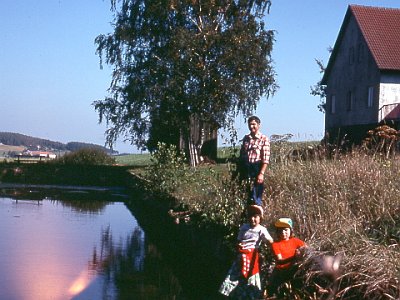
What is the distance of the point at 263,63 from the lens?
38469 millimetres

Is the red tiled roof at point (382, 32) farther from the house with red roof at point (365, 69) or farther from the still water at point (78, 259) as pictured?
the still water at point (78, 259)

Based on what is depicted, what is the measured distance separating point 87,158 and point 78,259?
35.8 meters

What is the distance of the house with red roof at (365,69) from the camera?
133ft

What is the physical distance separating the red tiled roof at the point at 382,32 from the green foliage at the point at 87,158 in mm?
17106

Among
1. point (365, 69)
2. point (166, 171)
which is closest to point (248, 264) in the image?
point (166, 171)

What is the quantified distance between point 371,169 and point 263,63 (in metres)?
27.7

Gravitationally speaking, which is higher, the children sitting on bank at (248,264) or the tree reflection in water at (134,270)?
the children sitting on bank at (248,264)

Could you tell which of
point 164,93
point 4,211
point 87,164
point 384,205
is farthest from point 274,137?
point 87,164

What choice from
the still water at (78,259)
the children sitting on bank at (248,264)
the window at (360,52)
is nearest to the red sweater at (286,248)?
the children sitting on bank at (248,264)

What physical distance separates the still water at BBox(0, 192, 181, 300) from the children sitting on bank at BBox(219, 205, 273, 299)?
224 cm

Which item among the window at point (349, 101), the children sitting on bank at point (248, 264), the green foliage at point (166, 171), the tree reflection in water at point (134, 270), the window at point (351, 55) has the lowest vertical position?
the tree reflection in water at point (134, 270)

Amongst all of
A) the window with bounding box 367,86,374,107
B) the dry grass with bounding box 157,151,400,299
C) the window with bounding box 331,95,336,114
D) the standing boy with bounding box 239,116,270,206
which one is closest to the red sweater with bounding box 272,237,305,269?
the dry grass with bounding box 157,151,400,299

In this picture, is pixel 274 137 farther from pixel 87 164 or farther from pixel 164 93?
pixel 87 164

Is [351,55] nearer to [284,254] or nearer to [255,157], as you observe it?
[255,157]
